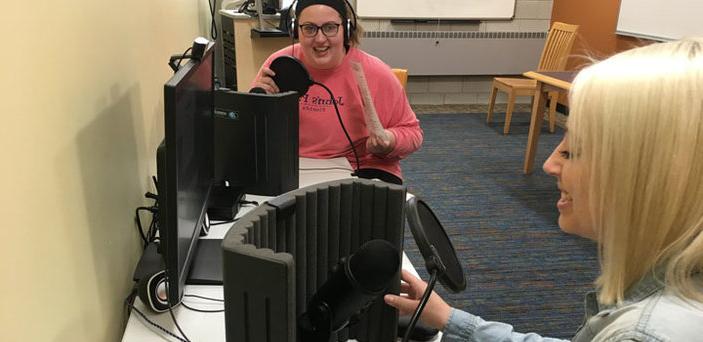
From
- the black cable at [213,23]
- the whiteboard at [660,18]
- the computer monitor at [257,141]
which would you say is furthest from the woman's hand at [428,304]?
the whiteboard at [660,18]

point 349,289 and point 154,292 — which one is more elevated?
point 349,289

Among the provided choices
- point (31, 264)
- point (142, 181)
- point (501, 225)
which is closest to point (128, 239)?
point (142, 181)

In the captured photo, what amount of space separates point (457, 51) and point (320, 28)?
3715 mm

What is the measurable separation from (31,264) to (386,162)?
1413mm

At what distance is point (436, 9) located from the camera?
5242 millimetres

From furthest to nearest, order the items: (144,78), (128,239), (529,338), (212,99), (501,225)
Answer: (501,225), (144,78), (212,99), (128,239), (529,338)

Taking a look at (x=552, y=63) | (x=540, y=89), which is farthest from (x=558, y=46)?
(x=540, y=89)

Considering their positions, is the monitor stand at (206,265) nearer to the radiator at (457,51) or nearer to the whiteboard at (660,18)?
the whiteboard at (660,18)

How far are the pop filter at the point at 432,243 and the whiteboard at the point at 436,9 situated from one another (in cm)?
450

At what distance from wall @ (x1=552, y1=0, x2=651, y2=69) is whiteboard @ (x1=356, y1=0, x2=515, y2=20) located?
0.51m

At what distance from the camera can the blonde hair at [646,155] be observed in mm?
660

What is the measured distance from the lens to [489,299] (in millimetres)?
2348

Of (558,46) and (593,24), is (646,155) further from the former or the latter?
(593,24)

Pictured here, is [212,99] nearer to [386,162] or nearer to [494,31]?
[386,162]
